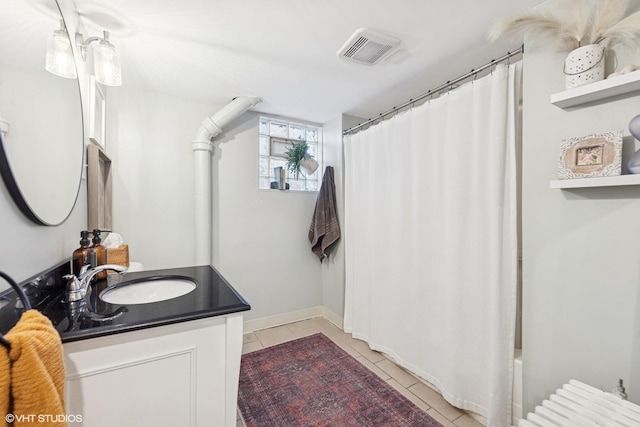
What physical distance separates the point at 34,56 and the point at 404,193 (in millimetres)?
2059

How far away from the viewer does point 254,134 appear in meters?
2.70

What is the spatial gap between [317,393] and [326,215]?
1.57 m

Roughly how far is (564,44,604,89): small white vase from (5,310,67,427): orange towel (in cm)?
186

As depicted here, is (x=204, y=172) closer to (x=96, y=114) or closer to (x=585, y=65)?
(x=96, y=114)

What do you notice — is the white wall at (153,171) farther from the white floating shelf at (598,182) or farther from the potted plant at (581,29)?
the white floating shelf at (598,182)

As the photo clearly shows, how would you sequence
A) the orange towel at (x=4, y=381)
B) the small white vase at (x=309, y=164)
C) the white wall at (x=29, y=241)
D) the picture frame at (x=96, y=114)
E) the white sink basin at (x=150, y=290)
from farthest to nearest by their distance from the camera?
the small white vase at (x=309, y=164) → the picture frame at (x=96, y=114) → the white sink basin at (x=150, y=290) → the white wall at (x=29, y=241) → the orange towel at (x=4, y=381)

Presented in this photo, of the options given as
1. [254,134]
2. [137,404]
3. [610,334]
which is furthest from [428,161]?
[137,404]

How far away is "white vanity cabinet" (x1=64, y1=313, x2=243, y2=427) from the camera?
840 millimetres

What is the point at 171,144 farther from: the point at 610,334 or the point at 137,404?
the point at 610,334

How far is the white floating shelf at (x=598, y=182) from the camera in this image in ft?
3.06

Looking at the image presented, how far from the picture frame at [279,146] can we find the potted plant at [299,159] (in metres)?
0.04

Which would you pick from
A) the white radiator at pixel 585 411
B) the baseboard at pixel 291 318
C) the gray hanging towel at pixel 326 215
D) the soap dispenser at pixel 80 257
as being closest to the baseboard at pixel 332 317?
the baseboard at pixel 291 318

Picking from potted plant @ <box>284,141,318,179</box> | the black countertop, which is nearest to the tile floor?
the black countertop

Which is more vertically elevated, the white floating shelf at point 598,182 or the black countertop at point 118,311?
the white floating shelf at point 598,182
